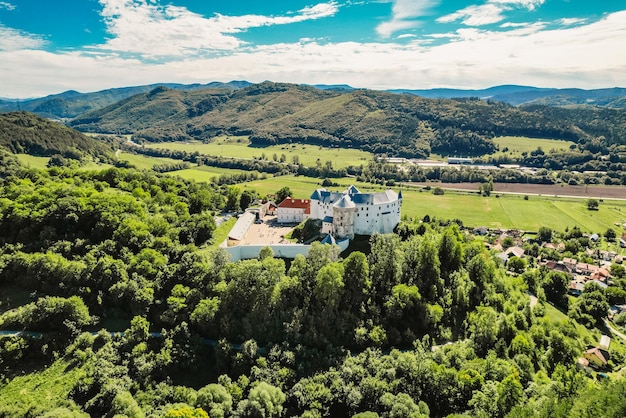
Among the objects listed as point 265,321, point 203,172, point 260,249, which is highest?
point 260,249

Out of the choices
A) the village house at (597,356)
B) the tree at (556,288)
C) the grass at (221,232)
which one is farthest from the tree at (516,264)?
the grass at (221,232)

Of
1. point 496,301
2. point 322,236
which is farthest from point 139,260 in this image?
point 496,301

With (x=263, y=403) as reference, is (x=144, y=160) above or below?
above

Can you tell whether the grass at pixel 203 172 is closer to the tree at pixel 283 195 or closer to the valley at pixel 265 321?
the tree at pixel 283 195

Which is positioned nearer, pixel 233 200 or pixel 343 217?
pixel 343 217

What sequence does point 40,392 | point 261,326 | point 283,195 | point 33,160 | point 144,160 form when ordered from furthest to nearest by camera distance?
1. point 144,160
2. point 33,160
3. point 283,195
4. point 261,326
5. point 40,392

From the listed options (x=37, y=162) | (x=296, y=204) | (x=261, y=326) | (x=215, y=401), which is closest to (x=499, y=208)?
(x=296, y=204)

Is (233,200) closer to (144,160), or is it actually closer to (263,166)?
(263,166)
